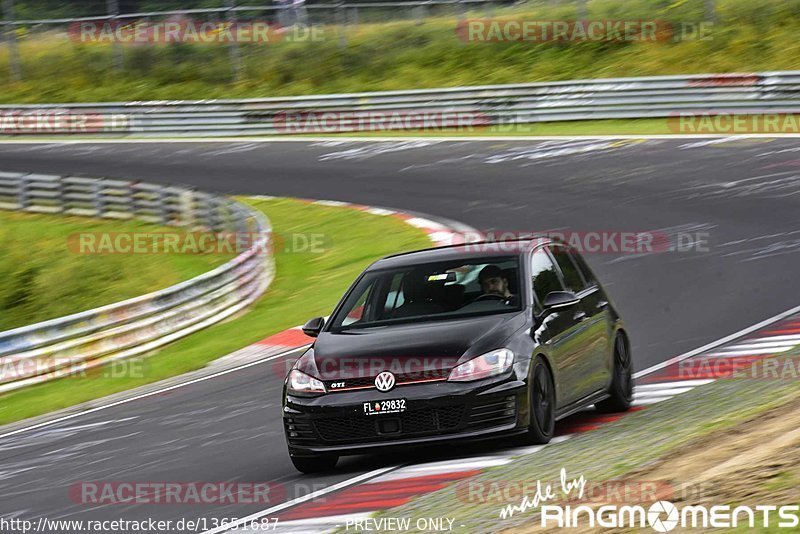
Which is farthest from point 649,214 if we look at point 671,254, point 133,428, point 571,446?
point 571,446

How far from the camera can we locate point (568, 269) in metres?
10.1

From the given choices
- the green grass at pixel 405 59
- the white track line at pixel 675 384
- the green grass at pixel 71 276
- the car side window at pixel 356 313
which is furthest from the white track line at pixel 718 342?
the green grass at pixel 405 59

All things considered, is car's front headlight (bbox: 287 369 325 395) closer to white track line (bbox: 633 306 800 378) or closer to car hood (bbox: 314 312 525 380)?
car hood (bbox: 314 312 525 380)

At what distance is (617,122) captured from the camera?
29078 mm

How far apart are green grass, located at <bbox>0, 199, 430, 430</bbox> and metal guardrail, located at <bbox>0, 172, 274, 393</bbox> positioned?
0.20 metres

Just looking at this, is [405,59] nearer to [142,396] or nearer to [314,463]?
[142,396]

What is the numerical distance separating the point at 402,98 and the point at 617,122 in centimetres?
563

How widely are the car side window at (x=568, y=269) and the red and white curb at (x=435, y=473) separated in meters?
0.95

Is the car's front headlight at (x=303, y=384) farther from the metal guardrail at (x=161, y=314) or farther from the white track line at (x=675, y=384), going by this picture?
the metal guardrail at (x=161, y=314)

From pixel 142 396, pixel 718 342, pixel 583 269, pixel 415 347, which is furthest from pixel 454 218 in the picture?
pixel 415 347

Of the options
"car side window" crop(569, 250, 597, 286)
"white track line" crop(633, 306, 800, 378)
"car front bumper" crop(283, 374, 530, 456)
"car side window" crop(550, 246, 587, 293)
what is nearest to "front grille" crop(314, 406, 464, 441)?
"car front bumper" crop(283, 374, 530, 456)

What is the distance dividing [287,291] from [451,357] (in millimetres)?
11048

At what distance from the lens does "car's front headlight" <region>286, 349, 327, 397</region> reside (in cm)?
859

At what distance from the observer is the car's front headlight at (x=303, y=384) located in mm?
8580
